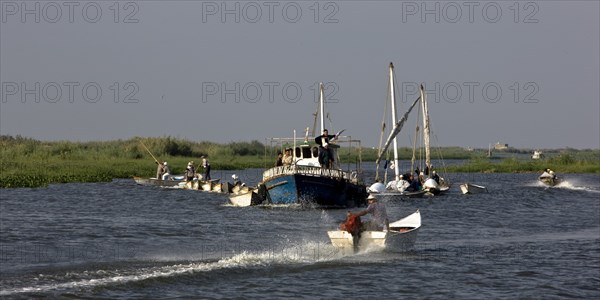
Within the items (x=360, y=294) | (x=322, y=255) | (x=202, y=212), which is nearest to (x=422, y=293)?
(x=360, y=294)

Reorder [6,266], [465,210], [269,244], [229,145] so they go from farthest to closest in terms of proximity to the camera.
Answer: [229,145] → [465,210] → [269,244] → [6,266]

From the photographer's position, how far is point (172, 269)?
26031 millimetres

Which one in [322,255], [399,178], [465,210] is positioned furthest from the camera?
[399,178]

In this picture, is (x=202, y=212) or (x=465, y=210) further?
(x=465, y=210)

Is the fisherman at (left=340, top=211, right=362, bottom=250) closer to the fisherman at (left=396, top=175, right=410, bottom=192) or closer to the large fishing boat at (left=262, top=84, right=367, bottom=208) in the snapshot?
the large fishing boat at (left=262, top=84, right=367, bottom=208)

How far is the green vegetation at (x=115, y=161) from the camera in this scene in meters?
74.8

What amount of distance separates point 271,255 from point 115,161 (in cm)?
7483

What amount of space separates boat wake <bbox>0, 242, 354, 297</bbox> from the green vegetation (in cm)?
3753

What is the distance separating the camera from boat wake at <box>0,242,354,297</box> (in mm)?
23438

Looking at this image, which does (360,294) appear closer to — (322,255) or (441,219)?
(322,255)

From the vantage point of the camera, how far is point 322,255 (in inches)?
1166

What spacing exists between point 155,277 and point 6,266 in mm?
4683

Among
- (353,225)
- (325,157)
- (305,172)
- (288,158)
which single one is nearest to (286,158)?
(288,158)

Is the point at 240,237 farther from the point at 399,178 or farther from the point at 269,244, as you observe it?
the point at 399,178
